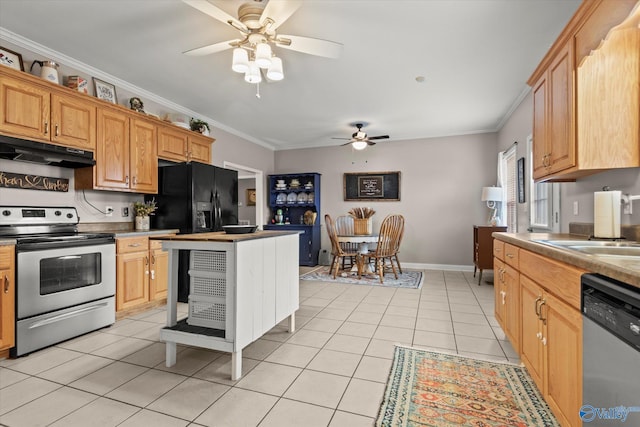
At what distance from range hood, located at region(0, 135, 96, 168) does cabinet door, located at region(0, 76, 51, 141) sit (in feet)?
0.29

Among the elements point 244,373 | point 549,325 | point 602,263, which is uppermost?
point 602,263

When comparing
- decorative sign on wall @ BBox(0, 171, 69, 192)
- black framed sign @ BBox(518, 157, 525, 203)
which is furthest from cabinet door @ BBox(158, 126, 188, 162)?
black framed sign @ BBox(518, 157, 525, 203)

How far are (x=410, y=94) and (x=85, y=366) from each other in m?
4.31

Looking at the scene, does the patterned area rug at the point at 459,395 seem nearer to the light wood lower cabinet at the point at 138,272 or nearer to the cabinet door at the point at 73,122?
the light wood lower cabinet at the point at 138,272

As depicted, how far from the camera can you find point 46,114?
2.73 metres

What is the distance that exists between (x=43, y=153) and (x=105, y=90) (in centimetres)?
110

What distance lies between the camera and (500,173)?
17.6 feet

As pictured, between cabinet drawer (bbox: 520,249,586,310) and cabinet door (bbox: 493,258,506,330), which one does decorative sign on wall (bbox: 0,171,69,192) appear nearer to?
cabinet drawer (bbox: 520,249,586,310)

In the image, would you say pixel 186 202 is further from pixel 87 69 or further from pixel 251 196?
pixel 251 196

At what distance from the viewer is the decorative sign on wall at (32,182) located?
2699mm

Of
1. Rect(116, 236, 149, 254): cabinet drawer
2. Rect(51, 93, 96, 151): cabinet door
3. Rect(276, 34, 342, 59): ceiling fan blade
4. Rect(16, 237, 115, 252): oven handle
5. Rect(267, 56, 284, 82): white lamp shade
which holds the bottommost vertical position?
Rect(116, 236, 149, 254): cabinet drawer

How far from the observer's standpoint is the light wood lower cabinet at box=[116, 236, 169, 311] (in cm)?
315

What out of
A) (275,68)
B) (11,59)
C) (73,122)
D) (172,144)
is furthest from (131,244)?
(275,68)

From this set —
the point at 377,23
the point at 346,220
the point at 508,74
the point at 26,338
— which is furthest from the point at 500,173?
the point at 26,338
